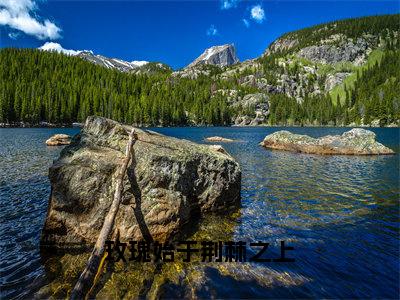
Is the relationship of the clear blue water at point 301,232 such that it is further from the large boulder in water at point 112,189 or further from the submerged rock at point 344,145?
the submerged rock at point 344,145

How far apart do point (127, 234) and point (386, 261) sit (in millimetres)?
9697

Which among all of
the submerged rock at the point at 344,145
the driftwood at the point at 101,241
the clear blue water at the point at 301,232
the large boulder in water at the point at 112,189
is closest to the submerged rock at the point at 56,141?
the clear blue water at the point at 301,232

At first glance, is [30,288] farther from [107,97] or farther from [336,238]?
[107,97]

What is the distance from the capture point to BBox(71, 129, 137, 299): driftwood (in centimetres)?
774

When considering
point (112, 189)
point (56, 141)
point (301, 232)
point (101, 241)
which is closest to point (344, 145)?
point (301, 232)

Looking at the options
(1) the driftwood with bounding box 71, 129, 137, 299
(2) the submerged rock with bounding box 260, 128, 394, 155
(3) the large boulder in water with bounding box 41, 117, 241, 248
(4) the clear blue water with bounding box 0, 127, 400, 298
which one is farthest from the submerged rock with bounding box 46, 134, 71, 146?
(1) the driftwood with bounding box 71, 129, 137, 299

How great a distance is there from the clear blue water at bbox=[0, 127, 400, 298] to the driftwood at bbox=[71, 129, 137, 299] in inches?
66.8

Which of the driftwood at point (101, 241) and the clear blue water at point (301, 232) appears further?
the clear blue water at point (301, 232)

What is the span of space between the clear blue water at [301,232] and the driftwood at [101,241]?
1697 mm

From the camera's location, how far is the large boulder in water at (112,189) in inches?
431

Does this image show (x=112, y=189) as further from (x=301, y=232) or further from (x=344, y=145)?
(x=344, y=145)

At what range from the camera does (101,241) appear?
30.7 feet

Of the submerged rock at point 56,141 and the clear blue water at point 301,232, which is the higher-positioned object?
the submerged rock at point 56,141

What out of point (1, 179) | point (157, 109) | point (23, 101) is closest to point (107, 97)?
point (157, 109)
